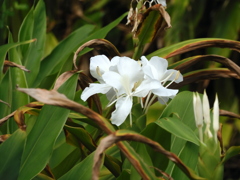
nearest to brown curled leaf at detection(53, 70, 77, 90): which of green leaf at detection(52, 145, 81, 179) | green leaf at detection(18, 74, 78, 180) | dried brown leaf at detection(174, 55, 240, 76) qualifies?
green leaf at detection(18, 74, 78, 180)

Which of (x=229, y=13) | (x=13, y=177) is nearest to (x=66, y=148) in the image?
(x=13, y=177)

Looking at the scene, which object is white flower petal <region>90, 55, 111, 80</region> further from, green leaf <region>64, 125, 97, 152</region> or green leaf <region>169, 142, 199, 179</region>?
green leaf <region>169, 142, 199, 179</region>

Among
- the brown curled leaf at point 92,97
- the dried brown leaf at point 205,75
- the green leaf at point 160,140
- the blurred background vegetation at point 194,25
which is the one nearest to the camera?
the green leaf at point 160,140

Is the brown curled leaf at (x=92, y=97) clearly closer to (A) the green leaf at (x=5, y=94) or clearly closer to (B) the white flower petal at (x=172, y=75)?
(B) the white flower petal at (x=172, y=75)

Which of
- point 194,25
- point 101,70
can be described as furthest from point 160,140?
point 194,25

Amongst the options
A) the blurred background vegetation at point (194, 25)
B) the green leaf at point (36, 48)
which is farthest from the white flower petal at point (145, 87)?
the blurred background vegetation at point (194, 25)

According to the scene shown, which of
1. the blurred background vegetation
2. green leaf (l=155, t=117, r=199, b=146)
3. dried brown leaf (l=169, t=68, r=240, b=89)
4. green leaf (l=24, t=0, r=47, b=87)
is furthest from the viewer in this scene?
the blurred background vegetation
